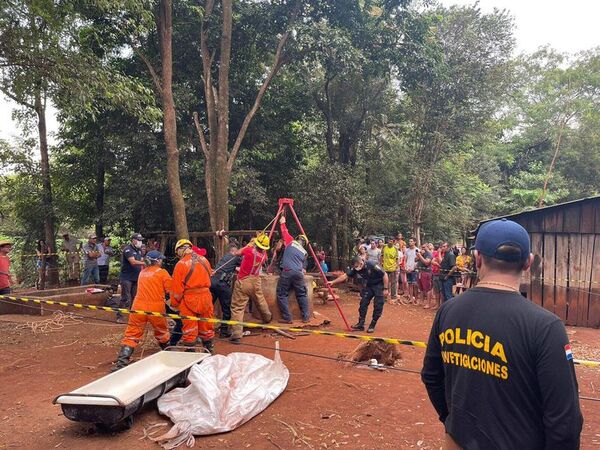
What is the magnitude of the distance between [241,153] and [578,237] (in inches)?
417

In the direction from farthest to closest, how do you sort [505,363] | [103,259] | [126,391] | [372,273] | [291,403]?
[103,259] → [372,273] → [291,403] → [126,391] → [505,363]

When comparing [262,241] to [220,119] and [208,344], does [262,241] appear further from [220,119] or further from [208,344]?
[220,119]

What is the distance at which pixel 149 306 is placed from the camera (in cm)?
626

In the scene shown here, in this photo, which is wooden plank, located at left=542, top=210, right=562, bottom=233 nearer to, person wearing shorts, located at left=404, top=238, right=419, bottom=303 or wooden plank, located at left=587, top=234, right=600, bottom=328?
wooden plank, located at left=587, top=234, right=600, bottom=328

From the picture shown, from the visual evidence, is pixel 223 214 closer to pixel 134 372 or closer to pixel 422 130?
pixel 134 372

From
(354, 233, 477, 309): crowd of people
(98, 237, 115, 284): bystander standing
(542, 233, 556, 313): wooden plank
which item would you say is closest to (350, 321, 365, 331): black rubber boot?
(354, 233, 477, 309): crowd of people

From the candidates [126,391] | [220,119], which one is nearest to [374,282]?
[126,391]

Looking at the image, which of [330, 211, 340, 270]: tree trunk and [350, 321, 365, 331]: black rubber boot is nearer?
[350, 321, 365, 331]: black rubber boot

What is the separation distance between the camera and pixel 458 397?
1972mm

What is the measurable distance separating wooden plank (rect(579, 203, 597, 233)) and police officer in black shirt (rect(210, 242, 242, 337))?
7.82 meters

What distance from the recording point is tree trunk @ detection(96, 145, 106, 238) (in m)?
15.8

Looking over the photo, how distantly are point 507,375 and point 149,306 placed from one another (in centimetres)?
539

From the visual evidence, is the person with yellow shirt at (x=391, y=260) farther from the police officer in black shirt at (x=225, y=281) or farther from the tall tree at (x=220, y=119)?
the police officer in black shirt at (x=225, y=281)

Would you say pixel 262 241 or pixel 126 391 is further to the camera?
pixel 262 241
